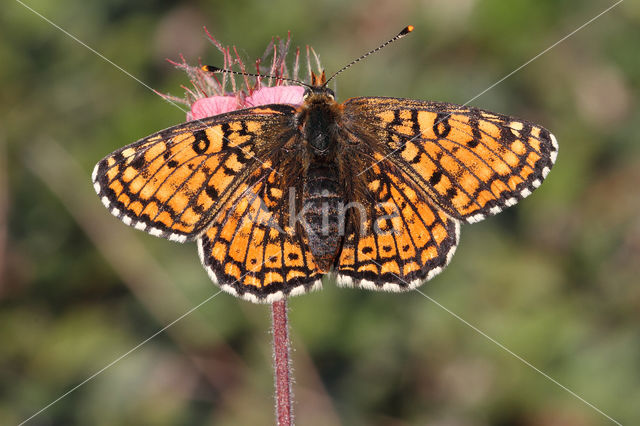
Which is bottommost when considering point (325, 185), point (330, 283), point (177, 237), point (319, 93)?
point (330, 283)

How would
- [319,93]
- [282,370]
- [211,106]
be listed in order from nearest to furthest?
[282,370] → [319,93] → [211,106]

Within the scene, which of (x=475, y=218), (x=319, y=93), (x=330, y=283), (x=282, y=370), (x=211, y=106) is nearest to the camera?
(x=282, y=370)

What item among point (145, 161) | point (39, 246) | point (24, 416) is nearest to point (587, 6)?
point (145, 161)

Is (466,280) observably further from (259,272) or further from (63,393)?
(63,393)

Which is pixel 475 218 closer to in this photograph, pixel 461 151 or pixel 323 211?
pixel 461 151

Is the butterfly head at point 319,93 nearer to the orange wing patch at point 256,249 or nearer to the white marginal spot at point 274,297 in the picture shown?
the orange wing patch at point 256,249

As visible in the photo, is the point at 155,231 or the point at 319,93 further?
the point at 319,93

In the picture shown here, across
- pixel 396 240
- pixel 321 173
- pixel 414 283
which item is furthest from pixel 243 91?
pixel 414 283

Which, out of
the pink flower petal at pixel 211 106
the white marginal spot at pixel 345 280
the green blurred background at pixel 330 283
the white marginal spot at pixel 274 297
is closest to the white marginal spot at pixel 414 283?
the white marginal spot at pixel 345 280
